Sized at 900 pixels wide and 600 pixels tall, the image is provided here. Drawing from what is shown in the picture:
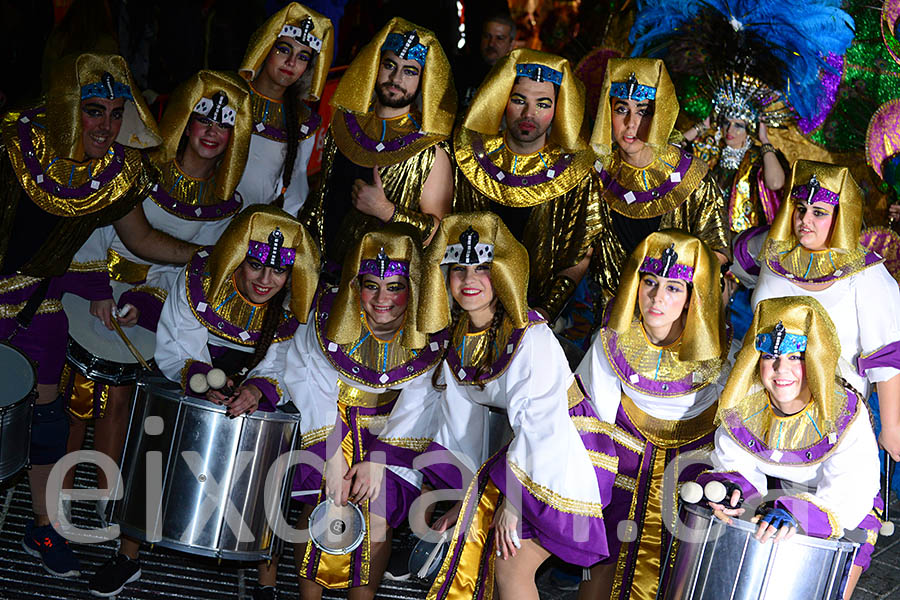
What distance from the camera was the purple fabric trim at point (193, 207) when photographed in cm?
485

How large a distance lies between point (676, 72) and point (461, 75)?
1.25m

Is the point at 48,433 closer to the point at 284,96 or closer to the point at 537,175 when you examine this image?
the point at 284,96

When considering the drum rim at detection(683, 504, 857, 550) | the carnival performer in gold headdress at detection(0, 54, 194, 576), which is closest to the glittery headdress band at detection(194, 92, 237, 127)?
the carnival performer in gold headdress at detection(0, 54, 194, 576)

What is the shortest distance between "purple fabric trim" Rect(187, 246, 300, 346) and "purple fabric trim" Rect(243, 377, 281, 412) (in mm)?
314

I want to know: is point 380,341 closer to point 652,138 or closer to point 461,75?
point 652,138

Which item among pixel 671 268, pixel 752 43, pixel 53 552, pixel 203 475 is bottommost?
pixel 53 552

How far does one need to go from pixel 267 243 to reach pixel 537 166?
1265 mm

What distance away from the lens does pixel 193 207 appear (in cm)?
489

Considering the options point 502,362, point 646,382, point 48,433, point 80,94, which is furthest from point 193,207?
point 646,382

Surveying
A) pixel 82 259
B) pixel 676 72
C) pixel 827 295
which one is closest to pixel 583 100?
pixel 676 72

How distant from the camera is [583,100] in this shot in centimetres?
471

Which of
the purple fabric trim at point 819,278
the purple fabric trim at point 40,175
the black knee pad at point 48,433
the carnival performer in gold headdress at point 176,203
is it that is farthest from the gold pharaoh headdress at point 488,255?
the black knee pad at point 48,433

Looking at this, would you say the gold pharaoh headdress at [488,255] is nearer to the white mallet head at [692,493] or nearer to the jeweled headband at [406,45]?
the white mallet head at [692,493]

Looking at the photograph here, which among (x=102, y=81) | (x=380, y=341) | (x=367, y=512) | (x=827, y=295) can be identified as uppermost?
(x=102, y=81)
